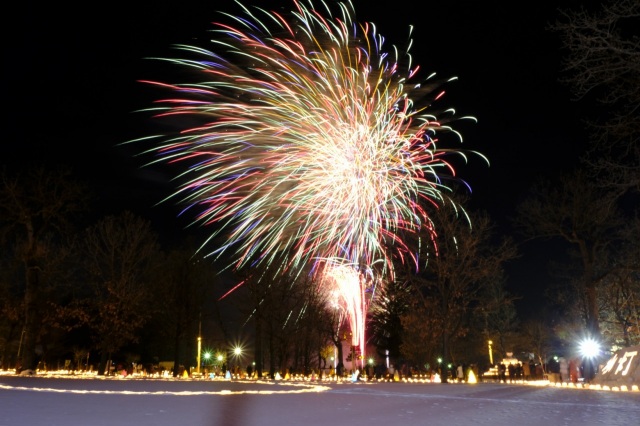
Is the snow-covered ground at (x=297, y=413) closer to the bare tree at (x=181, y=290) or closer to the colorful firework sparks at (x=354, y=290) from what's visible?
the colorful firework sparks at (x=354, y=290)

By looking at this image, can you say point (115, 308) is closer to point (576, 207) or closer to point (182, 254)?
point (182, 254)

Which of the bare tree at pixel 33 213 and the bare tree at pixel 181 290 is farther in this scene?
the bare tree at pixel 181 290

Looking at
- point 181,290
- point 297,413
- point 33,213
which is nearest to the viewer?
point 297,413

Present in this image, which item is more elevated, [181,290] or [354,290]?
[181,290]

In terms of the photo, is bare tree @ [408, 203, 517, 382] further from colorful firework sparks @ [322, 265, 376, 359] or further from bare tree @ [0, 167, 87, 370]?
bare tree @ [0, 167, 87, 370]

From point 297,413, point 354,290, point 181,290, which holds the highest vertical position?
point 181,290

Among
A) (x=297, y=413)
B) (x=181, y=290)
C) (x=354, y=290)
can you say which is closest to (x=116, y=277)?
(x=181, y=290)

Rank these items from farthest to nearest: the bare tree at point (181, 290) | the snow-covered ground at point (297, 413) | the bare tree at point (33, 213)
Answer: the bare tree at point (181, 290) → the bare tree at point (33, 213) → the snow-covered ground at point (297, 413)

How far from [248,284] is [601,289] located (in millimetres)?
30570

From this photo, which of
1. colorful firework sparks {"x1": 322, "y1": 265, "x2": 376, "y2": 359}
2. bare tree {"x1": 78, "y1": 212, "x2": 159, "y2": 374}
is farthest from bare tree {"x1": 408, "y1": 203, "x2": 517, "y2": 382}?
bare tree {"x1": 78, "y1": 212, "x2": 159, "y2": 374}

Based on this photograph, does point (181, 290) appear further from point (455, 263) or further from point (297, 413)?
point (297, 413)

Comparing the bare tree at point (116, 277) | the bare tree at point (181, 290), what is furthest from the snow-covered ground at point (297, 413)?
the bare tree at point (181, 290)

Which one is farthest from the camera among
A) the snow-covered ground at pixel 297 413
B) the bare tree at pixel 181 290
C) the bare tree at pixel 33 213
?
the bare tree at pixel 181 290

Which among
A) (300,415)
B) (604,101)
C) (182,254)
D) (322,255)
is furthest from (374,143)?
(182,254)
